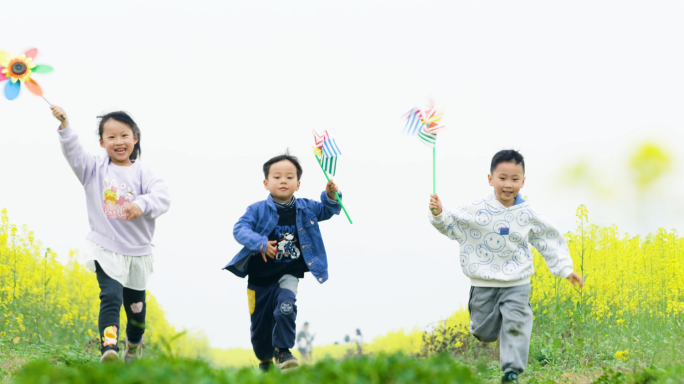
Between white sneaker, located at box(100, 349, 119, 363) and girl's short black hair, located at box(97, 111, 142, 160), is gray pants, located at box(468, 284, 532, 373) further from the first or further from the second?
girl's short black hair, located at box(97, 111, 142, 160)

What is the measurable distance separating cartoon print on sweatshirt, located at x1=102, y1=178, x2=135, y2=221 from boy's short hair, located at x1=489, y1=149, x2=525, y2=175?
9.70 feet

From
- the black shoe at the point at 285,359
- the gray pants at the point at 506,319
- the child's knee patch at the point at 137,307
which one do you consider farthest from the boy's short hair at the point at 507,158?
the child's knee patch at the point at 137,307

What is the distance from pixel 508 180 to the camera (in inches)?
217

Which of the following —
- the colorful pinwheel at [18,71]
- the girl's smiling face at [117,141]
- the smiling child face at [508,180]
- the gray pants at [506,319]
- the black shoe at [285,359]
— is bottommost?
the black shoe at [285,359]

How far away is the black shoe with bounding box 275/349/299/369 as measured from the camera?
526 cm

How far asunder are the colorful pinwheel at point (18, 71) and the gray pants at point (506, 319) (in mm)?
4083

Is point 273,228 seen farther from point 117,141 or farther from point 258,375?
point 258,375

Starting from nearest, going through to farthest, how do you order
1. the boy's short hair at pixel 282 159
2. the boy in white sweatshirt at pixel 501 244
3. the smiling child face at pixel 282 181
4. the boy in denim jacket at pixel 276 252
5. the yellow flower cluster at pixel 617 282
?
the boy in white sweatshirt at pixel 501 244
the boy in denim jacket at pixel 276 252
the smiling child face at pixel 282 181
the boy's short hair at pixel 282 159
the yellow flower cluster at pixel 617 282

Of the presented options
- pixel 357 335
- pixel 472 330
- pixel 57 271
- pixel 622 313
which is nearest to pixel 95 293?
pixel 57 271

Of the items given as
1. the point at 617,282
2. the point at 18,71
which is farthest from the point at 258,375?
the point at 617,282

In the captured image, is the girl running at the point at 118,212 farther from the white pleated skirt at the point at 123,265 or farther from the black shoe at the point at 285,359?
the black shoe at the point at 285,359

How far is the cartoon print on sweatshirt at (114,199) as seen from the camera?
5562 millimetres

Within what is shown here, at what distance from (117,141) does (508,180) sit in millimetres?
3200

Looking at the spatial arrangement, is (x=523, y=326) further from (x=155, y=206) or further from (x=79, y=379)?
(x=79, y=379)
